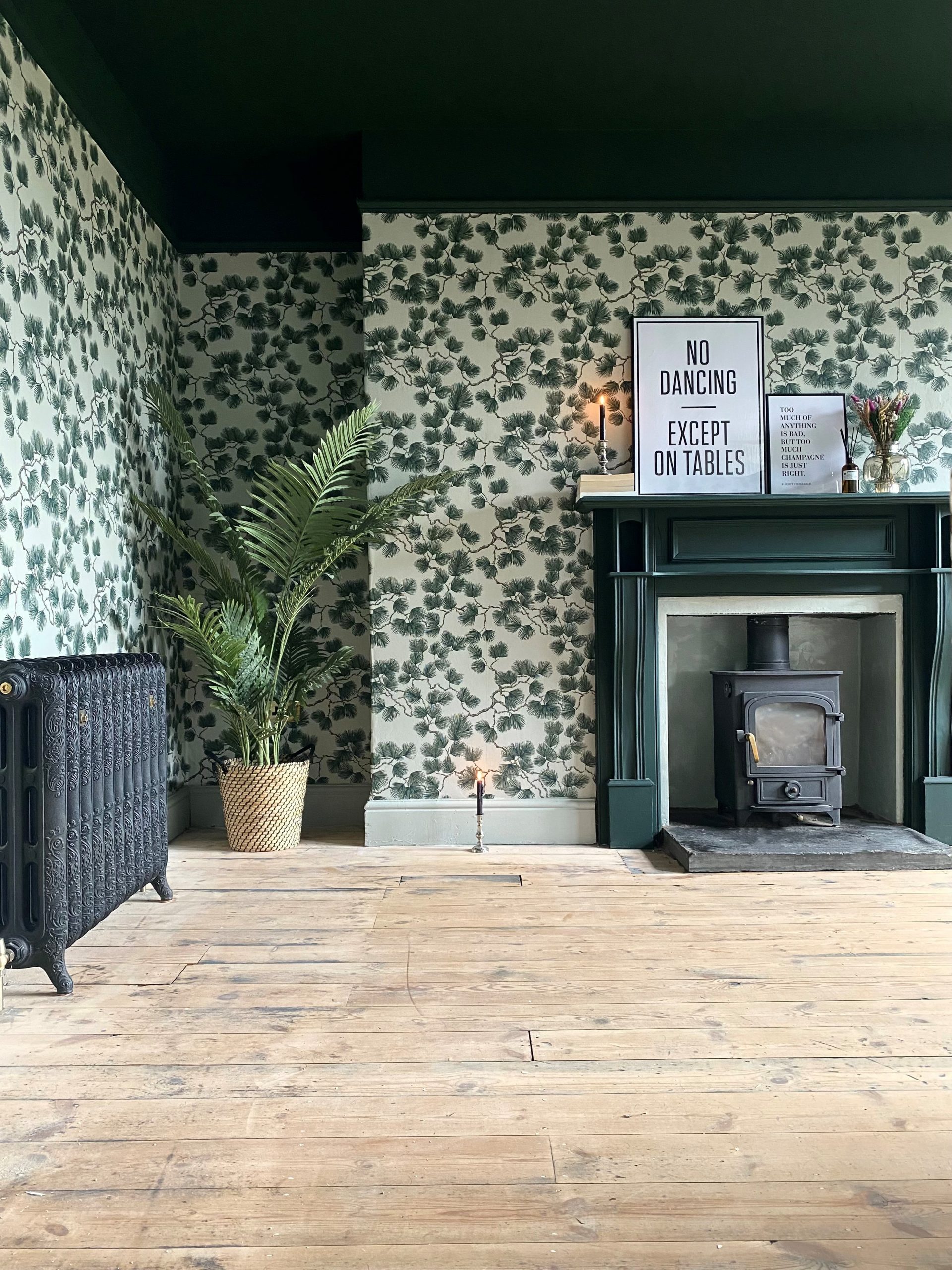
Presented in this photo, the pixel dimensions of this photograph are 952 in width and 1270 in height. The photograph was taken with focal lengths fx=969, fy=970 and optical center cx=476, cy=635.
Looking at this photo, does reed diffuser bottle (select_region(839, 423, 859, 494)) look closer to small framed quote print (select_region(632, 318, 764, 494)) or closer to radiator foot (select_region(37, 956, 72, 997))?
small framed quote print (select_region(632, 318, 764, 494))

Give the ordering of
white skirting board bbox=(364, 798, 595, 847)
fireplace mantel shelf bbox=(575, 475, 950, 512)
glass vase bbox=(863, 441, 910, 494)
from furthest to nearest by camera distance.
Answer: white skirting board bbox=(364, 798, 595, 847), glass vase bbox=(863, 441, 910, 494), fireplace mantel shelf bbox=(575, 475, 950, 512)

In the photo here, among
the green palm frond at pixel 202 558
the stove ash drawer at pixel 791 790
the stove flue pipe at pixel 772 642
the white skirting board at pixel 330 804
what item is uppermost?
the green palm frond at pixel 202 558

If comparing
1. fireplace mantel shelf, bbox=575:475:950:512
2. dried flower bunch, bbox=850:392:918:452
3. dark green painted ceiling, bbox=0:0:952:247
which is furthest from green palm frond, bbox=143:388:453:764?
dried flower bunch, bbox=850:392:918:452

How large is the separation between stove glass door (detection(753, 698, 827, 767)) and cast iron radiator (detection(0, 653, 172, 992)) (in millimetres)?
2368

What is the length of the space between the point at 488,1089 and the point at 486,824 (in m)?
2.10

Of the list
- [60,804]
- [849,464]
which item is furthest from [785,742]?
[60,804]

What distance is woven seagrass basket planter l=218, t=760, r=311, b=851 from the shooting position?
3781mm

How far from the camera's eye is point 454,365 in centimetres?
390

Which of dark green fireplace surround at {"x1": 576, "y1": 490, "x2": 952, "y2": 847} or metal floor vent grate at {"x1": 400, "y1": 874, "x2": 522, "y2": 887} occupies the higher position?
dark green fireplace surround at {"x1": 576, "y1": 490, "x2": 952, "y2": 847}

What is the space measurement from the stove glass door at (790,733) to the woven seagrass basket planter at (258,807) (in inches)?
73.6

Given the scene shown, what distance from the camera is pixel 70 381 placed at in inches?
123

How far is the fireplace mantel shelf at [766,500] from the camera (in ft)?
12.0

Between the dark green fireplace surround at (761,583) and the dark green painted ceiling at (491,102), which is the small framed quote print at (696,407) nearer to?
the dark green fireplace surround at (761,583)

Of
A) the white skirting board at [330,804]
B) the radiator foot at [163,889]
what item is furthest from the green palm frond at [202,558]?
the radiator foot at [163,889]
